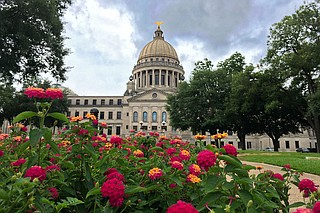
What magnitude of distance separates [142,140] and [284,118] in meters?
33.1

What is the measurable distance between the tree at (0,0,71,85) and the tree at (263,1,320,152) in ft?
75.5

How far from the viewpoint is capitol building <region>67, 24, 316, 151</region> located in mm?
70812

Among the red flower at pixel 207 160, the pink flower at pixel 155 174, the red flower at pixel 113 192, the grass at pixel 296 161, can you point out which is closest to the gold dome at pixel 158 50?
the grass at pixel 296 161

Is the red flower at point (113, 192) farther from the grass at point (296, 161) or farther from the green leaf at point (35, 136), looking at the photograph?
the grass at point (296, 161)

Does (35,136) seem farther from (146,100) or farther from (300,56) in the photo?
(146,100)

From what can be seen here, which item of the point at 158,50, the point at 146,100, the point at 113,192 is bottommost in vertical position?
the point at 113,192

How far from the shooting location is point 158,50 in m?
85.3

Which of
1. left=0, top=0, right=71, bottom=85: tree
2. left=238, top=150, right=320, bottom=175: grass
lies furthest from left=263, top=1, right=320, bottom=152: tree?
left=0, top=0, right=71, bottom=85: tree

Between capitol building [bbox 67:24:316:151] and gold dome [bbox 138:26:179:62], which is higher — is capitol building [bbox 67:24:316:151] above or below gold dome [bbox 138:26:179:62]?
below

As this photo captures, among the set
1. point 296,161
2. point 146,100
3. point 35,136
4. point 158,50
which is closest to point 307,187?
point 35,136

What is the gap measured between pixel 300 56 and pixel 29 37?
2541 cm

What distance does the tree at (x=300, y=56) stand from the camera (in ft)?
83.1

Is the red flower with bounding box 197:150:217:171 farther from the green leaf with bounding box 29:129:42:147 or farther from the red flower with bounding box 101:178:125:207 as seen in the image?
the green leaf with bounding box 29:129:42:147

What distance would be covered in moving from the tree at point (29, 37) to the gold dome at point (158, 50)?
69.8m
